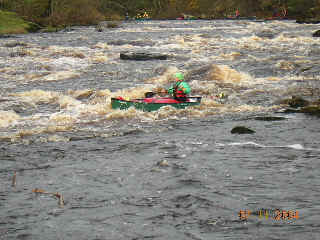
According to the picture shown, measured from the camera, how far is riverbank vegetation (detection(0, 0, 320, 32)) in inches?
2188

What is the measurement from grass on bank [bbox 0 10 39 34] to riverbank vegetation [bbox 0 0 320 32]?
11 cm

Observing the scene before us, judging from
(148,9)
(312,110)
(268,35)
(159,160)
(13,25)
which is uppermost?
(148,9)

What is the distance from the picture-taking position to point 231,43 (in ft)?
100

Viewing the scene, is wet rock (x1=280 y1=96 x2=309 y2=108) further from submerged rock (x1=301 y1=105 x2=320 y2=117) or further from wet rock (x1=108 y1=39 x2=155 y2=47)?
wet rock (x1=108 y1=39 x2=155 y2=47)

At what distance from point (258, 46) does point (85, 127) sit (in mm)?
18792

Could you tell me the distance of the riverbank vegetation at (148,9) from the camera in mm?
55562

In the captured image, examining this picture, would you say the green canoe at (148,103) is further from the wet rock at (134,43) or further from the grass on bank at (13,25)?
the grass on bank at (13,25)

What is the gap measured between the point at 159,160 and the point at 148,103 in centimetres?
411

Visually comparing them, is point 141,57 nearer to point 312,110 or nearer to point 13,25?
point 312,110

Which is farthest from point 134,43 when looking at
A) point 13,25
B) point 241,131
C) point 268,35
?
point 241,131

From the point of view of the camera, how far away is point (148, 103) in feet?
41.6

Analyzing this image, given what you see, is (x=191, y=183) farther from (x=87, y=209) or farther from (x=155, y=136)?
(x=155, y=136)

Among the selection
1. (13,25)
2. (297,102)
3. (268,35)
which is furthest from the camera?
(13,25)

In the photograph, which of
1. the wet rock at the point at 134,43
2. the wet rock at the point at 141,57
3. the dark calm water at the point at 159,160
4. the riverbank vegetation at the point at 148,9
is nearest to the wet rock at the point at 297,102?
the dark calm water at the point at 159,160
